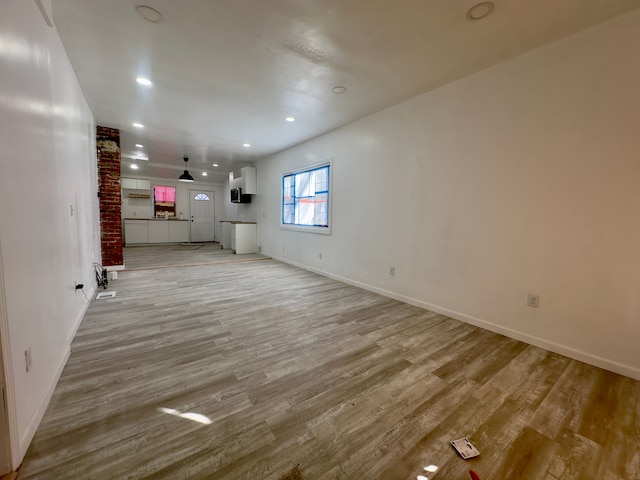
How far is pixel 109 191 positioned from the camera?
4.89 meters

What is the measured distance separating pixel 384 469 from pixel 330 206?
158 inches

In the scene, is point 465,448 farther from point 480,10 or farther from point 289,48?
point 289,48

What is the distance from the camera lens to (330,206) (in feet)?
16.0

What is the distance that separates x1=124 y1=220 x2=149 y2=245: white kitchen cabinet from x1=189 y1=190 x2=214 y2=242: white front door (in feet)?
5.11

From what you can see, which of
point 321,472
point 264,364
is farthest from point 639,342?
point 264,364

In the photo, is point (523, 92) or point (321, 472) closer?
point (321, 472)

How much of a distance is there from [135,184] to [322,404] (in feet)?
34.7

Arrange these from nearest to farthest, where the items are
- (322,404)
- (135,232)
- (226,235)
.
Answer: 1. (322,404)
2. (226,235)
3. (135,232)

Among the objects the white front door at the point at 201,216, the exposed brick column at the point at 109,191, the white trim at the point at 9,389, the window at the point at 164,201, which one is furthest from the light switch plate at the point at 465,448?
the window at the point at 164,201

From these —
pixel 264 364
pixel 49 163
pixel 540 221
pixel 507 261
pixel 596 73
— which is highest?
pixel 596 73

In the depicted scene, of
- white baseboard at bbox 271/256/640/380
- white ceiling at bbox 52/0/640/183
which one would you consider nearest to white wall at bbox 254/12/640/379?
white baseboard at bbox 271/256/640/380

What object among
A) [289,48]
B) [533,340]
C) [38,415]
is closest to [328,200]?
[289,48]

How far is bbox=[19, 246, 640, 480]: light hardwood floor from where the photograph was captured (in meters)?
1.26

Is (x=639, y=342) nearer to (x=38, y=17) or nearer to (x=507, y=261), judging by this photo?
(x=507, y=261)
